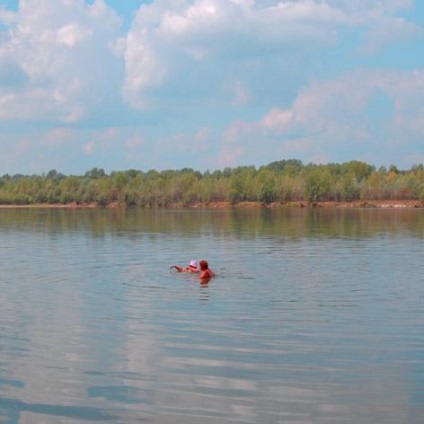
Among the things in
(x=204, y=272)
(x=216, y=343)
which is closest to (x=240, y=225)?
(x=204, y=272)

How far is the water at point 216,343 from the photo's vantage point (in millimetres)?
13758

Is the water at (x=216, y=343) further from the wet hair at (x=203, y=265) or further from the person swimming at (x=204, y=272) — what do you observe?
the wet hair at (x=203, y=265)

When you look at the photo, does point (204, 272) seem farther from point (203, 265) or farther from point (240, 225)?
point (240, 225)

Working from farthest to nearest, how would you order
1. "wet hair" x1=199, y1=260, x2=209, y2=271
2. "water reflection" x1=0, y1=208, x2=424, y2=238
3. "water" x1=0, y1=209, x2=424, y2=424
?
1. "water reflection" x1=0, y1=208, x2=424, y2=238
2. "wet hair" x1=199, y1=260, x2=209, y2=271
3. "water" x1=0, y1=209, x2=424, y2=424

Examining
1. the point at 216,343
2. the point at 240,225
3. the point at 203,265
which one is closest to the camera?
the point at 216,343

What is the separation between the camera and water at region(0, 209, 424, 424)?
13.8 metres

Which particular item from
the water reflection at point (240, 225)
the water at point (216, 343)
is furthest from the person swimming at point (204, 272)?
the water reflection at point (240, 225)

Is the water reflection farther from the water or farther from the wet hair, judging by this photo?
the wet hair

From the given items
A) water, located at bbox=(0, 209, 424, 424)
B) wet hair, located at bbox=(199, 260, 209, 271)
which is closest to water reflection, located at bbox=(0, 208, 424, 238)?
water, located at bbox=(0, 209, 424, 424)

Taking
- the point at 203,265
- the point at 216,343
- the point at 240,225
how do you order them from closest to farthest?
the point at 216,343
the point at 203,265
the point at 240,225

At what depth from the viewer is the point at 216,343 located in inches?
758

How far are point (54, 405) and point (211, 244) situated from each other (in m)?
41.9

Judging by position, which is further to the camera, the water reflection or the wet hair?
the water reflection

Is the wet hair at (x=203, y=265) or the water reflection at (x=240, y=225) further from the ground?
the water reflection at (x=240, y=225)
